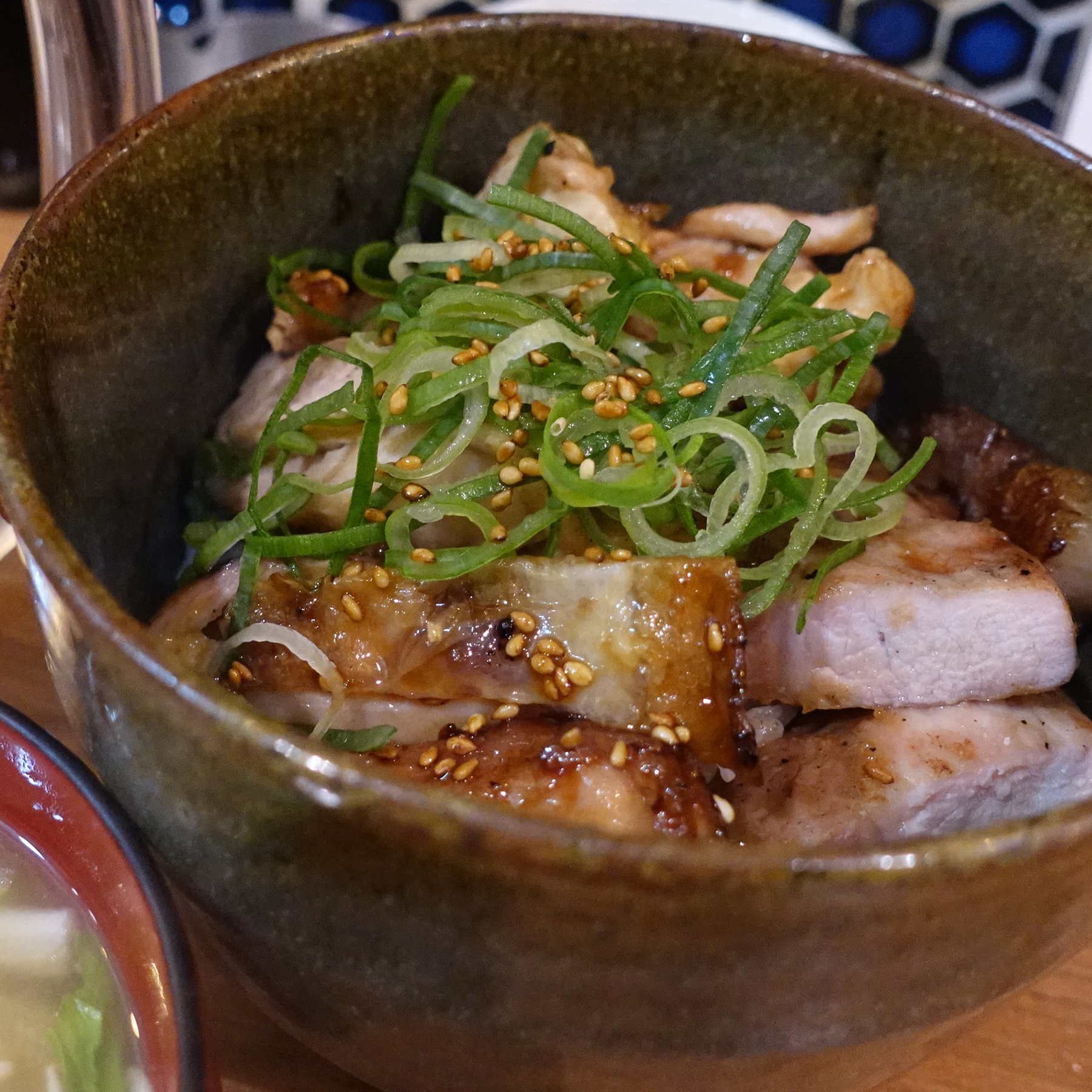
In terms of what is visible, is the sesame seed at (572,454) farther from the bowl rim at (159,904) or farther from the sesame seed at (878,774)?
the bowl rim at (159,904)

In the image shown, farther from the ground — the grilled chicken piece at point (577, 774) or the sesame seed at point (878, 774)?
the grilled chicken piece at point (577, 774)

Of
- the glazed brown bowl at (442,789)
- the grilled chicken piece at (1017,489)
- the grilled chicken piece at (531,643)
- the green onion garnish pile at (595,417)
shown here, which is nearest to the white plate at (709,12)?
the glazed brown bowl at (442,789)

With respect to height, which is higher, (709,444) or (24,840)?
(709,444)

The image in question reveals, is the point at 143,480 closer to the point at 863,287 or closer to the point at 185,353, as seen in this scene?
the point at 185,353

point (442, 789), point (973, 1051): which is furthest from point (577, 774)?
point (973, 1051)

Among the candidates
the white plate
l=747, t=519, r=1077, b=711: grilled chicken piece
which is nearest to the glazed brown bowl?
l=747, t=519, r=1077, b=711: grilled chicken piece

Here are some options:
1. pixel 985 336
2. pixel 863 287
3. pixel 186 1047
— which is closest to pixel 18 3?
pixel 863 287

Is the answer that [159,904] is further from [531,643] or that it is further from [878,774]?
[878,774]
